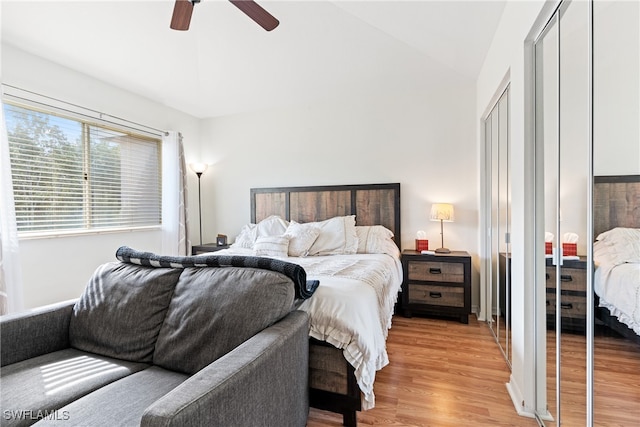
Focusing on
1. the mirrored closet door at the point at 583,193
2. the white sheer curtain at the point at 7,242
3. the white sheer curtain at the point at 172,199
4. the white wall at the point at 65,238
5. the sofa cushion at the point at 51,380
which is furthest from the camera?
the white sheer curtain at the point at 172,199

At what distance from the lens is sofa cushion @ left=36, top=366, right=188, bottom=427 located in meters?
0.99

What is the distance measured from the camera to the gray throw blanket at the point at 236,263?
148cm

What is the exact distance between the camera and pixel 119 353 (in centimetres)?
146

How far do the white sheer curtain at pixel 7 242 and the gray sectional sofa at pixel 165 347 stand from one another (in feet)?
3.96

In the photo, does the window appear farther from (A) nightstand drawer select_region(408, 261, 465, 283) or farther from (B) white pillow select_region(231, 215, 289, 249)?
(A) nightstand drawer select_region(408, 261, 465, 283)

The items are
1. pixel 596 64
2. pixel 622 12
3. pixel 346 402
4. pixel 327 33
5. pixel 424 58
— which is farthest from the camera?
pixel 424 58

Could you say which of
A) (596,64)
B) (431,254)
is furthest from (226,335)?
(431,254)

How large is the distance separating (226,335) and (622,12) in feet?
6.06

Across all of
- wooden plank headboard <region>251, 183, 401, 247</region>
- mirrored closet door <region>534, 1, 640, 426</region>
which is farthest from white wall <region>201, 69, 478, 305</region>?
mirrored closet door <region>534, 1, 640, 426</region>

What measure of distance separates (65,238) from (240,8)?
265cm

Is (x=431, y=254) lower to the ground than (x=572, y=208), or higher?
lower

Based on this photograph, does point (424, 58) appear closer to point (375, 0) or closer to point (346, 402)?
point (375, 0)

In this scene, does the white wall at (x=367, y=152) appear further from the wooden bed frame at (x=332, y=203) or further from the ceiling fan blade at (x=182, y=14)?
the ceiling fan blade at (x=182, y=14)

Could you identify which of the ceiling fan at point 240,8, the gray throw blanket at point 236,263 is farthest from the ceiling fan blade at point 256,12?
the gray throw blanket at point 236,263
